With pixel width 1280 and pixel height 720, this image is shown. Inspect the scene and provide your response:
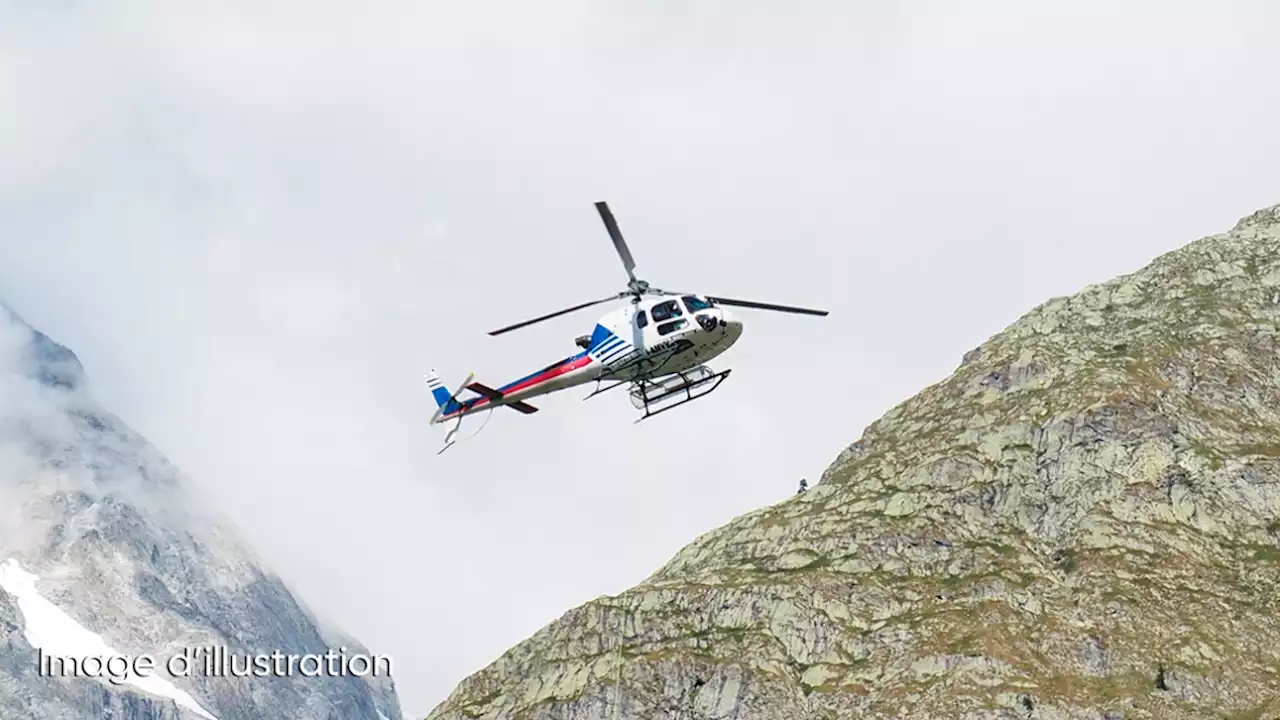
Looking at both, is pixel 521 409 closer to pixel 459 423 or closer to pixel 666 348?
pixel 459 423

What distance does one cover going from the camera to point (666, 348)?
129500 millimetres

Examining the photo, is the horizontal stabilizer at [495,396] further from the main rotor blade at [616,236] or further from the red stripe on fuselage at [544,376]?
the main rotor blade at [616,236]

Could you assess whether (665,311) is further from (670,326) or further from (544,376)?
(544,376)

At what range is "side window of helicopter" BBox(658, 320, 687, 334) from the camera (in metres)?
128

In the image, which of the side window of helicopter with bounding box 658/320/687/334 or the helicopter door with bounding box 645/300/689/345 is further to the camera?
the helicopter door with bounding box 645/300/689/345

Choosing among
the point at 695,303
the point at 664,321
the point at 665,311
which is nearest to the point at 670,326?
the point at 664,321

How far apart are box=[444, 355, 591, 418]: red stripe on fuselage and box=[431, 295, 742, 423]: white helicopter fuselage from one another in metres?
0.08

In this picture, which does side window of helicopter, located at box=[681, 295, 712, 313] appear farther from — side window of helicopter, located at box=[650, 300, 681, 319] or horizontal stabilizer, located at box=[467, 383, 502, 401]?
horizontal stabilizer, located at box=[467, 383, 502, 401]

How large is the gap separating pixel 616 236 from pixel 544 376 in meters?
22.0

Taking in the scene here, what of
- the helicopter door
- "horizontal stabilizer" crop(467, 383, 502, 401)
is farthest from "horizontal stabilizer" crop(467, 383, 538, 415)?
the helicopter door

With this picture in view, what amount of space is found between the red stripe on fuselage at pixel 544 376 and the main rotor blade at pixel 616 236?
9.66 metres

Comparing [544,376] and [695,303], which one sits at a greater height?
[695,303]

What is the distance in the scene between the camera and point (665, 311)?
12925 centimetres

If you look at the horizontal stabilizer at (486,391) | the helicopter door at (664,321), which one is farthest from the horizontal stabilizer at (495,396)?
the helicopter door at (664,321)
